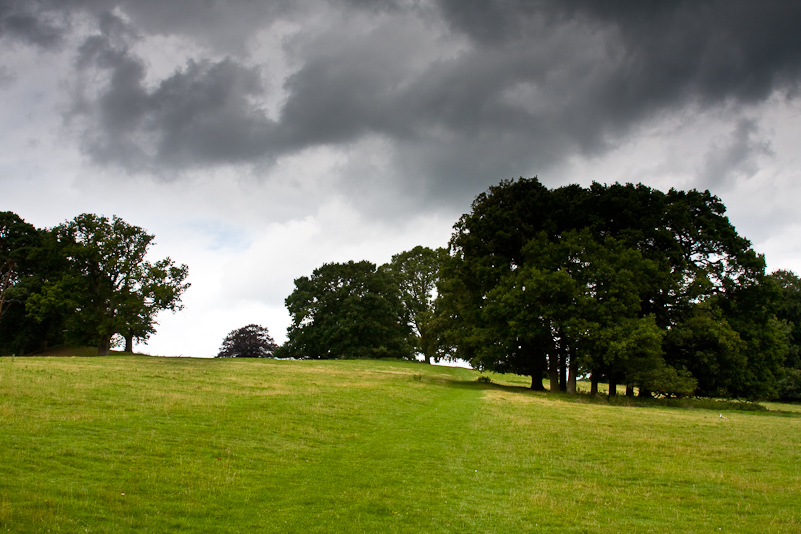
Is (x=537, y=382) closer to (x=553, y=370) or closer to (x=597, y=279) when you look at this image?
(x=553, y=370)

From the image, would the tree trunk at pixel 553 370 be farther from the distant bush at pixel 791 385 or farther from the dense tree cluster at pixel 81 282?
the dense tree cluster at pixel 81 282

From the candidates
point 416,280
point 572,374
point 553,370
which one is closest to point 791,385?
point 572,374

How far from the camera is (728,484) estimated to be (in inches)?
563

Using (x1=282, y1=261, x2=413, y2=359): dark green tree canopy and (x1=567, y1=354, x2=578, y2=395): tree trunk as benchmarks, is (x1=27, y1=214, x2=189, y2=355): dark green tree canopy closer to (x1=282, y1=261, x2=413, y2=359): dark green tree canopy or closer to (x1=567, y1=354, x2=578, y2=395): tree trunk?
(x1=282, y1=261, x2=413, y2=359): dark green tree canopy

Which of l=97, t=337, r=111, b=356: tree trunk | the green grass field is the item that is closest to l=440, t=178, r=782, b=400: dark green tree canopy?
the green grass field

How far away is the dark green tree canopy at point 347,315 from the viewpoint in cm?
8419

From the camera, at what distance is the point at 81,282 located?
61.1 m

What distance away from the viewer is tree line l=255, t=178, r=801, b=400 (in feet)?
131

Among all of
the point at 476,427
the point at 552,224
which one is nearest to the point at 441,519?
the point at 476,427

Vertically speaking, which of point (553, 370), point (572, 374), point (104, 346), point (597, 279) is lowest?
point (104, 346)

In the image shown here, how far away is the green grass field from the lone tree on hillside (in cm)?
7346

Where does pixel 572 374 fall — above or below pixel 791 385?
above

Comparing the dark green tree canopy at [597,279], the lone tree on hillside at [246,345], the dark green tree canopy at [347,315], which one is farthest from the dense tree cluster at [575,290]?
the lone tree on hillside at [246,345]

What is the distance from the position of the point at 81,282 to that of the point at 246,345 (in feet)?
136
